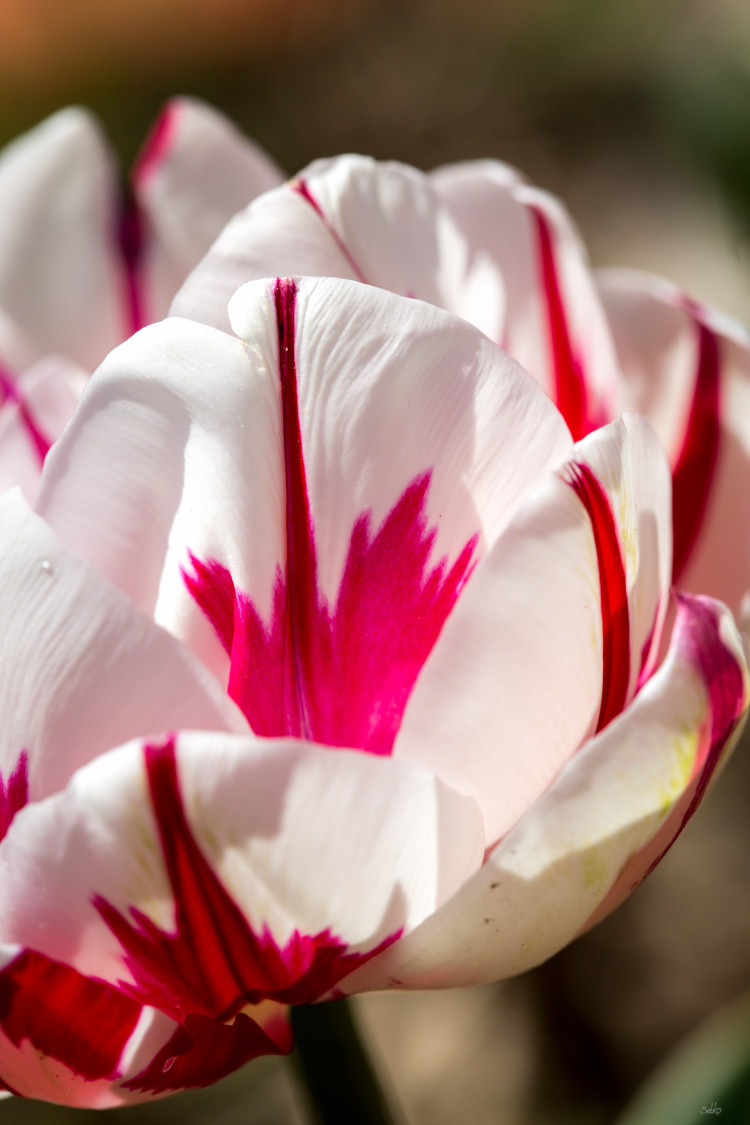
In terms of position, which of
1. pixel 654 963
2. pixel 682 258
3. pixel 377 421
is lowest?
pixel 654 963

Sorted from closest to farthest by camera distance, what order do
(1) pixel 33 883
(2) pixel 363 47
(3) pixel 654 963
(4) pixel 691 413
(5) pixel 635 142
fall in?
(1) pixel 33 883 → (4) pixel 691 413 → (3) pixel 654 963 → (5) pixel 635 142 → (2) pixel 363 47

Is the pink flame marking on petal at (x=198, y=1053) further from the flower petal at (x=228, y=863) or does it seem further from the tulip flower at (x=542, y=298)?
the tulip flower at (x=542, y=298)

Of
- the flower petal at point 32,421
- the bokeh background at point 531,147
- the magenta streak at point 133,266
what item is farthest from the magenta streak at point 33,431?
the bokeh background at point 531,147

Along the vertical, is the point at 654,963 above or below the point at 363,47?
below

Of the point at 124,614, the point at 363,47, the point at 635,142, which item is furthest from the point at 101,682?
the point at 363,47

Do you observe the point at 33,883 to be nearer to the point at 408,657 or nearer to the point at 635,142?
the point at 408,657

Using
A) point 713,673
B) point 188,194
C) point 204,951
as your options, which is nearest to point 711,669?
point 713,673

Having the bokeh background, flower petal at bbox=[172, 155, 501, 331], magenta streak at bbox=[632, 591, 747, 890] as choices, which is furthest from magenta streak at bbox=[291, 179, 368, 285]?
the bokeh background

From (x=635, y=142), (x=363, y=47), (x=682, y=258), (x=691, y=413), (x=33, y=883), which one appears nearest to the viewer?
(x=33, y=883)
